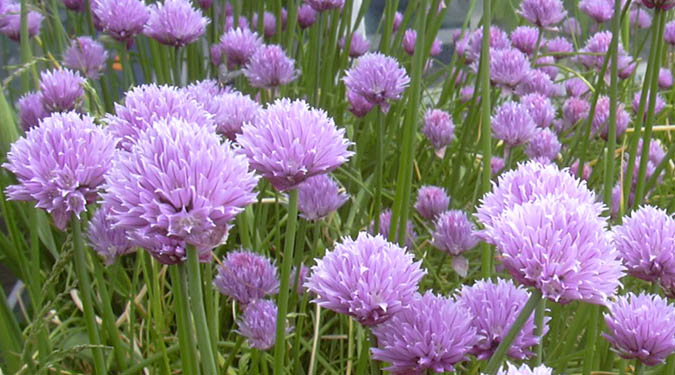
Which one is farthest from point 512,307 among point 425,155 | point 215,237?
point 425,155

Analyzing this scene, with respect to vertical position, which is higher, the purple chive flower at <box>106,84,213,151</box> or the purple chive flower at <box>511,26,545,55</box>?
the purple chive flower at <box>106,84,213,151</box>

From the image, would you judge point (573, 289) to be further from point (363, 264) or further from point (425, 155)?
point (425, 155)

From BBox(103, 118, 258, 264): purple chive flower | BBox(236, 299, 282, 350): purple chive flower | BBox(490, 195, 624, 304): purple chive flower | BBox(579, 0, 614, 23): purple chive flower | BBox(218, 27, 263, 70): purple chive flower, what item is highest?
BBox(103, 118, 258, 264): purple chive flower

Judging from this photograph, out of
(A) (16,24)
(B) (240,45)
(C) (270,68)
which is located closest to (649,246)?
(C) (270,68)

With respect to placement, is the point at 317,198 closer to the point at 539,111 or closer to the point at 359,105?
the point at 359,105

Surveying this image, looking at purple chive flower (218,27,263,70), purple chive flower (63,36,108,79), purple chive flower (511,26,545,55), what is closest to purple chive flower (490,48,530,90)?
purple chive flower (511,26,545,55)

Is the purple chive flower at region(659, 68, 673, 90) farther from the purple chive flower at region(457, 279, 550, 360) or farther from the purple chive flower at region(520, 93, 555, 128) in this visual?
the purple chive flower at region(457, 279, 550, 360)
